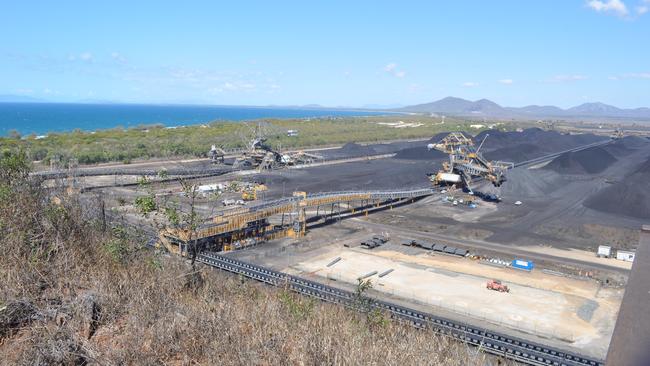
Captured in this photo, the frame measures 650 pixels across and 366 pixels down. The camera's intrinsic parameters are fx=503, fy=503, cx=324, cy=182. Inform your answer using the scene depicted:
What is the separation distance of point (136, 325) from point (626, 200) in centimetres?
6214

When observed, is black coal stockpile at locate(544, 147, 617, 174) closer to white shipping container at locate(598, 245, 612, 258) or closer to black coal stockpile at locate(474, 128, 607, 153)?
black coal stockpile at locate(474, 128, 607, 153)

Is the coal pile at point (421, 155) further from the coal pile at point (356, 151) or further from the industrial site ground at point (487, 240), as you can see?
the industrial site ground at point (487, 240)

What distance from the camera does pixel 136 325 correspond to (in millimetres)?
12055

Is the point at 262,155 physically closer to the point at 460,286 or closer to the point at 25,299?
the point at 460,286

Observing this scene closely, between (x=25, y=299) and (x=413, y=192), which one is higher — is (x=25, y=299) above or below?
above

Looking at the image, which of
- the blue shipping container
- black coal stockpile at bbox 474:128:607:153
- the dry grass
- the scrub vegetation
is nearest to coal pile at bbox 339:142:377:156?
the scrub vegetation

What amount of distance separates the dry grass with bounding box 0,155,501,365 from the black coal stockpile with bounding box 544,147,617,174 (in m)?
80.4

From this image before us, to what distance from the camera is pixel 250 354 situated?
10914 mm

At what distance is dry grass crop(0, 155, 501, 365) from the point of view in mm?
11086

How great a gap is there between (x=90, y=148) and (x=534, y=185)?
79181mm

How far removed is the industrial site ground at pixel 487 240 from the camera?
30281 millimetres

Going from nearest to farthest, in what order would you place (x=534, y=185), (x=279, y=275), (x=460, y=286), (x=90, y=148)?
(x=279, y=275), (x=460, y=286), (x=534, y=185), (x=90, y=148)

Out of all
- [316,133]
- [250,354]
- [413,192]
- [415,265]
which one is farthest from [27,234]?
[316,133]

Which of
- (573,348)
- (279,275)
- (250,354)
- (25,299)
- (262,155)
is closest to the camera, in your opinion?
(250,354)
